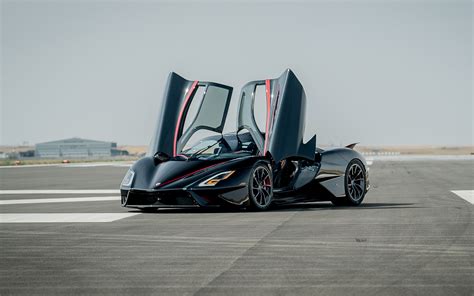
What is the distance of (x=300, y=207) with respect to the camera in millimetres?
13906

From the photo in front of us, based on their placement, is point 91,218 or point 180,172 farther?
point 180,172

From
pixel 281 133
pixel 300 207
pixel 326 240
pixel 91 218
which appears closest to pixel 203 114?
pixel 281 133

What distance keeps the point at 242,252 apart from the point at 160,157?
6.14m

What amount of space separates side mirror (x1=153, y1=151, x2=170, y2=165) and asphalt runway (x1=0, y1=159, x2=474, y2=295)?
0.99 metres

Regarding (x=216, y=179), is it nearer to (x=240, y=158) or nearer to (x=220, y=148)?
(x=240, y=158)

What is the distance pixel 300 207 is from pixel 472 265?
7.40 m

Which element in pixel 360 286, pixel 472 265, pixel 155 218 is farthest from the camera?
pixel 155 218

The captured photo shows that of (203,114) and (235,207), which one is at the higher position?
(203,114)

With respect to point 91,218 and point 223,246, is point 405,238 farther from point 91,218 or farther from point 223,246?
point 91,218

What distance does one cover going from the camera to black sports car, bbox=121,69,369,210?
12555 mm

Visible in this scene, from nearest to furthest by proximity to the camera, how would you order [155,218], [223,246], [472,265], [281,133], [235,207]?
[472,265], [223,246], [155,218], [235,207], [281,133]

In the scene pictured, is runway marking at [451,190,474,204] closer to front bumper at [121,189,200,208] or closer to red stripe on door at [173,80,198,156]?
front bumper at [121,189,200,208]

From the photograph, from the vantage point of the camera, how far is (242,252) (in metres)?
7.48

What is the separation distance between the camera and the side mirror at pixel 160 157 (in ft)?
43.7
